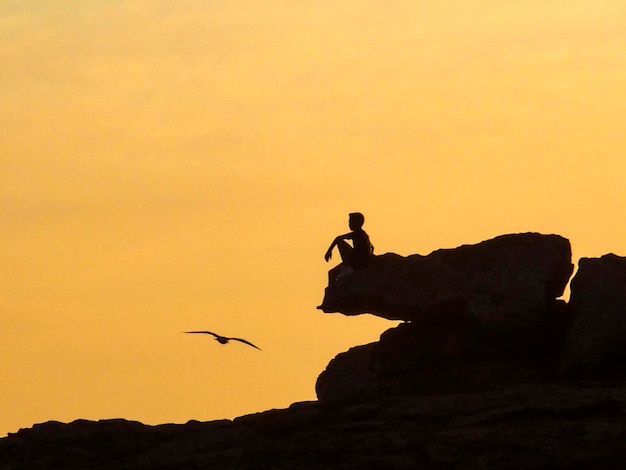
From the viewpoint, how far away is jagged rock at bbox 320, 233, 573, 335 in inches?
2386

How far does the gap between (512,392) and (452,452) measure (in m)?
4.17

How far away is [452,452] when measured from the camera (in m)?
53.1

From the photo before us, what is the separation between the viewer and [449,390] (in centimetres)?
6112

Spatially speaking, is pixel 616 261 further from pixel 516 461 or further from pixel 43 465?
pixel 43 465

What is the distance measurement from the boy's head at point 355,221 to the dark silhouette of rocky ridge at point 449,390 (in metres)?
1.72

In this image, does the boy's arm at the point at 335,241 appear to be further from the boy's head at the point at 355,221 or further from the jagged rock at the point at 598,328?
the jagged rock at the point at 598,328

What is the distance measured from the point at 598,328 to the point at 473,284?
195 inches

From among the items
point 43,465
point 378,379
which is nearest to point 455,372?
point 378,379

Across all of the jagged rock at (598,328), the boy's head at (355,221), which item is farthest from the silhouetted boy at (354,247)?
the jagged rock at (598,328)

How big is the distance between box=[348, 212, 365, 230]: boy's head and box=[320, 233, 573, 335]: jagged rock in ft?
5.20

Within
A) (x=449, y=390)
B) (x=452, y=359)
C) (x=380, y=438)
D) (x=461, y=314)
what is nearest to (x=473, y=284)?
(x=461, y=314)

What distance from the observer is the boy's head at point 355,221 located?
62906 millimetres

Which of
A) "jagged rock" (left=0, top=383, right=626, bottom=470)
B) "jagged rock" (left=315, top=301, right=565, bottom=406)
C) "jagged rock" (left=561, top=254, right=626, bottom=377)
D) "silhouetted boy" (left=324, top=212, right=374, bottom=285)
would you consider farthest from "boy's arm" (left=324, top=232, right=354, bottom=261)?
"jagged rock" (left=561, top=254, right=626, bottom=377)

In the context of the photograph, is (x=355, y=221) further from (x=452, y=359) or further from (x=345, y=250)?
(x=452, y=359)
